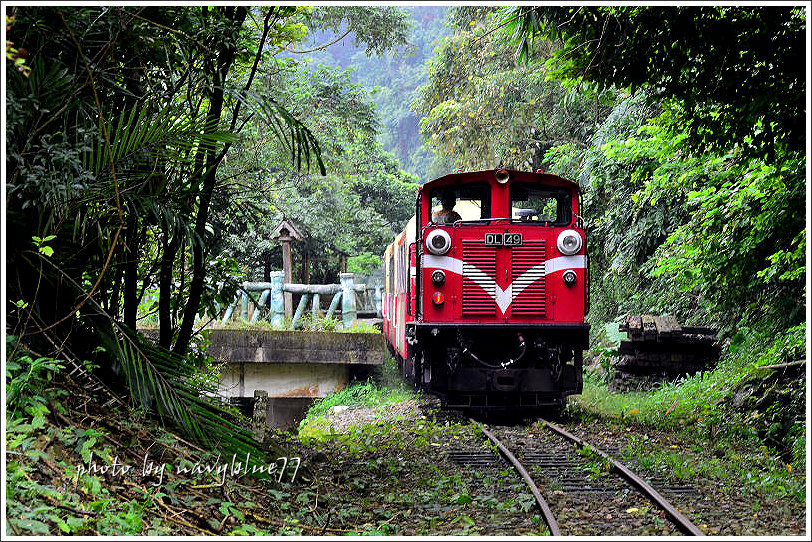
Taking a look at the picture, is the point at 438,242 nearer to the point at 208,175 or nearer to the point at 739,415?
the point at 208,175

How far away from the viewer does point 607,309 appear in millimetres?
21203

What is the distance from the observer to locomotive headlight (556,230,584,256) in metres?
10.3

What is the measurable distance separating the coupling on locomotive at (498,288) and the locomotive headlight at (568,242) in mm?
Answer: 13

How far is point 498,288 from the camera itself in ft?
34.1

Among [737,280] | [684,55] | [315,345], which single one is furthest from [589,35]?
[315,345]

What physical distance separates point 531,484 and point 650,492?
3.29 feet

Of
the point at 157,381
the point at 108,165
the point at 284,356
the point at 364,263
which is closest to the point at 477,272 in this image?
the point at 157,381

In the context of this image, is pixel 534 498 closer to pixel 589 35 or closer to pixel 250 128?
pixel 589 35

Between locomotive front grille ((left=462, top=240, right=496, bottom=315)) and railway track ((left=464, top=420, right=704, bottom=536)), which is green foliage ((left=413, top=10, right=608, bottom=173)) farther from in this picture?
railway track ((left=464, top=420, right=704, bottom=536))

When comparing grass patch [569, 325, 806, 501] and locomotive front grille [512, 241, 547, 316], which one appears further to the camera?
locomotive front grille [512, 241, 547, 316]

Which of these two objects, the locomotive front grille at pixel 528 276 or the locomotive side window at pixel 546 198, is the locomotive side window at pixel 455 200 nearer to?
the locomotive side window at pixel 546 198

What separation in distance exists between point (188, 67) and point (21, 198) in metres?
1.99

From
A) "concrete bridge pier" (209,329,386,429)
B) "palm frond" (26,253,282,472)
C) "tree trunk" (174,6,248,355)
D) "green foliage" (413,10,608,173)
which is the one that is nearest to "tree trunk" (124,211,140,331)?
"tree trunk" (174,6,248,355)

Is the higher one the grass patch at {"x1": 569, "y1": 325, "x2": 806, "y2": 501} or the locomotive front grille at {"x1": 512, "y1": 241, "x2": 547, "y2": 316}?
the locomotive front grille at {"x1": 512, "y1": 241, "x2": 547, "y2": 316}
